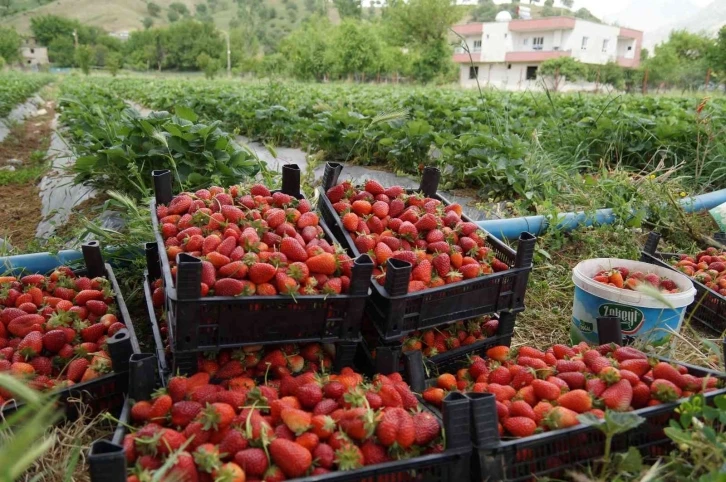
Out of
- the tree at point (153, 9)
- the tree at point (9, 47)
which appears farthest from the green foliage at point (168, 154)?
the tree at point (153, 9)

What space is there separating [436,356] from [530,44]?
230 ft

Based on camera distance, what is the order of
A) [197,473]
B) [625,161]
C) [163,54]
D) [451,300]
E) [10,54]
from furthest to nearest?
[163,54]
[10,54]
[625,161]
[451,300]
[197,473]

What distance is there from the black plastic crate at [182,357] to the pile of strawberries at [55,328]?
6.4 inches

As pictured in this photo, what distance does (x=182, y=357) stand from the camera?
181 centimetres

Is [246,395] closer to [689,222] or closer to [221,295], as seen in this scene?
[221,295]

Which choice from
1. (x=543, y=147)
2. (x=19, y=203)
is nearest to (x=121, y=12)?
(x=19, y=203)

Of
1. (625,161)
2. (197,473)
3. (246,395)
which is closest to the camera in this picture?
(197,473)

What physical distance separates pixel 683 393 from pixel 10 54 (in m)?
75.2

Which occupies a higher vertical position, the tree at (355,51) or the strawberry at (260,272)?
the tree at (355,51)

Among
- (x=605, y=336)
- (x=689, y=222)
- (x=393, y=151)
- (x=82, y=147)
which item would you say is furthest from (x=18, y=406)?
(x=393, y=151)

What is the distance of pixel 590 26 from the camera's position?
63.3 meters

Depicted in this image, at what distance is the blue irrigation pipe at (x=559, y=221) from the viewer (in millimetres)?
3861

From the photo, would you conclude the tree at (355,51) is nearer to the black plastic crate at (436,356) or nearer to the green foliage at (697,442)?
the black plastic crate at (436,356)

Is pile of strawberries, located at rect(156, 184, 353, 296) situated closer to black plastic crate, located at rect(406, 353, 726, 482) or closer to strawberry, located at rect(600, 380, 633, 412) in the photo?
black plastic crate, located at rect(406, 353, 726, 482)
